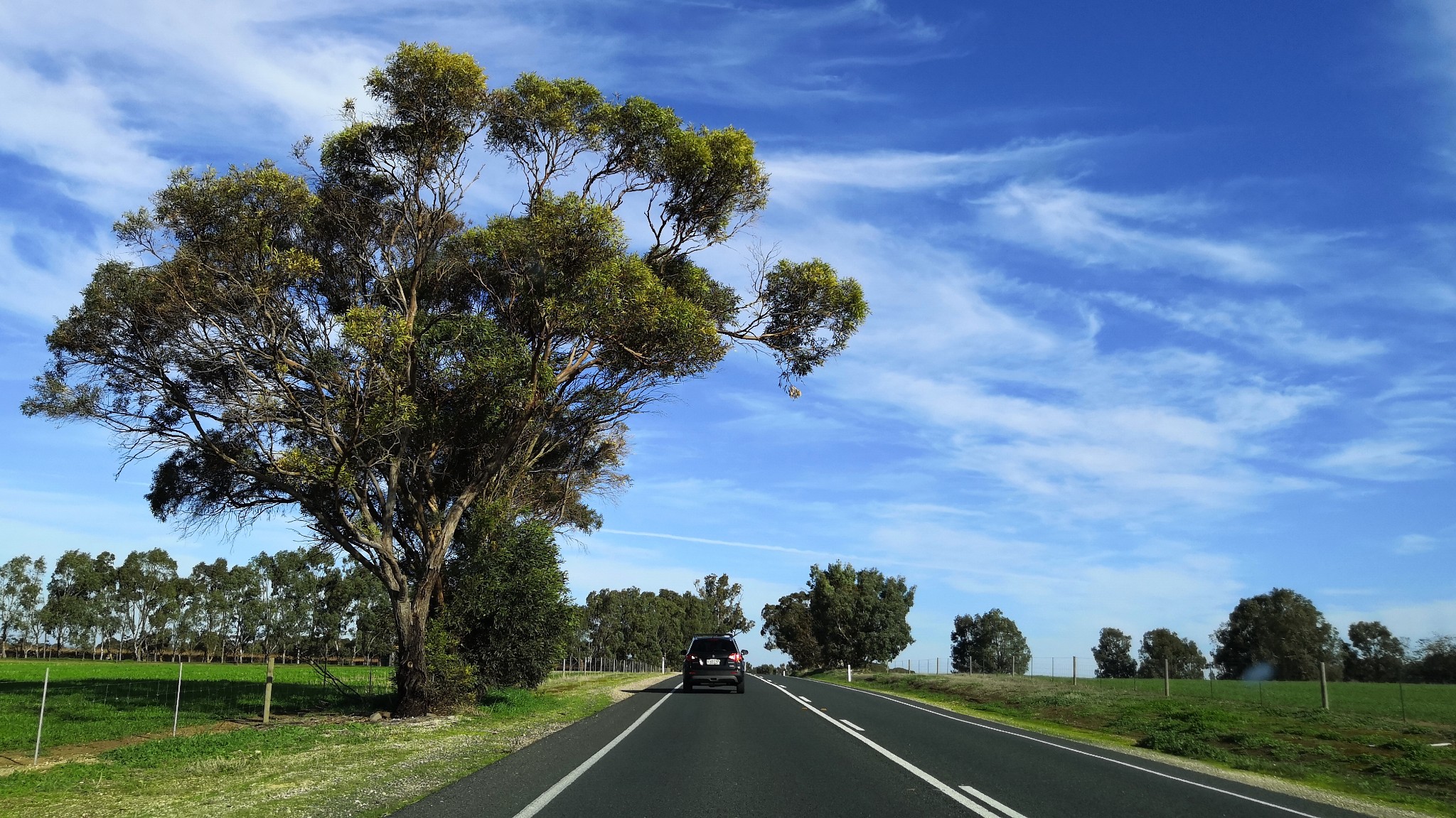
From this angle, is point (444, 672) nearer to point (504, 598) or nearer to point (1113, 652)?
point (504, 598)

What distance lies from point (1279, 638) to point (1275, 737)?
97.5 m

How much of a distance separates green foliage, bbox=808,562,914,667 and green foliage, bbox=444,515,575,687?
69511 millimetres

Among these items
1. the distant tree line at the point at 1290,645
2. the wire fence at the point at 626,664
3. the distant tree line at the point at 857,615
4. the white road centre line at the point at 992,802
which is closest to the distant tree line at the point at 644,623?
the wire fence at the point at 626,664

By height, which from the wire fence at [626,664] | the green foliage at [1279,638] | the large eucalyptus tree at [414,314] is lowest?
the wire fence at [626,664]

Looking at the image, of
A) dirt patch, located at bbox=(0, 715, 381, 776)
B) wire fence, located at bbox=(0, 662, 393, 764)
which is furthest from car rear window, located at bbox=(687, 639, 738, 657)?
dirt patch, located at bbox=(0, 715, 381, 776)

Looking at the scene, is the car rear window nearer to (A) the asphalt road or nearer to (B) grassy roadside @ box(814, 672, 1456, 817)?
(B) grassy roadside @ box(814, 672, 1456, 817)

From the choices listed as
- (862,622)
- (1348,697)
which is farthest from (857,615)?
(1348,697)

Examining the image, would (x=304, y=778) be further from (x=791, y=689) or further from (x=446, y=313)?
(x=791, y=689)

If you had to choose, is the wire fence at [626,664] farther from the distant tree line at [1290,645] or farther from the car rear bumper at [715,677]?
the car rear bumper at [715,677]

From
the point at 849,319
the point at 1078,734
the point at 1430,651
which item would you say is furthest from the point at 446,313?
the point at 1430,651

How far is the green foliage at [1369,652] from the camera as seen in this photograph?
90562 mm

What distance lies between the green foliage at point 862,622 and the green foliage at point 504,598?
6951 cm

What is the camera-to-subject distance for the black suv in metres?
27.8

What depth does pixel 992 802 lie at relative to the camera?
8250mm
